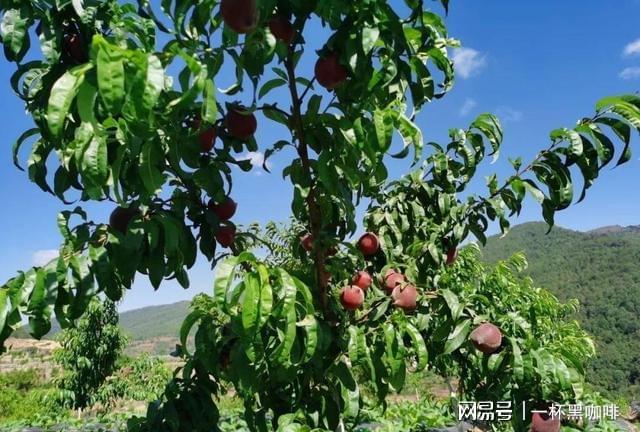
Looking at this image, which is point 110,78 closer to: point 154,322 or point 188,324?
point 188,324

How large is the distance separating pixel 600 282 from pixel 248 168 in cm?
6716

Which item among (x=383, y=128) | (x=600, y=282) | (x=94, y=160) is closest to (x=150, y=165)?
(x=94, y=160)

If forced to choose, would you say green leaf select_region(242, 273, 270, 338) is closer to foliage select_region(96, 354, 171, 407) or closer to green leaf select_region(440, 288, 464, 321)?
green leaf select_region(440, 288, 464, 321)

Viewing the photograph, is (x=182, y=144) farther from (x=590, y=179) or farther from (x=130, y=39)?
(x=590, y=179)

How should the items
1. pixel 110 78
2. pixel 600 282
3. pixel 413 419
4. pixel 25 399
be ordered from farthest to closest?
pixel 600 282, pixel 25 399, pixel 413 419, pixel 110 78

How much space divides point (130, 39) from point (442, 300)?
1040 mm

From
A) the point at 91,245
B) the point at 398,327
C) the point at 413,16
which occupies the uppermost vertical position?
the point at 413,16

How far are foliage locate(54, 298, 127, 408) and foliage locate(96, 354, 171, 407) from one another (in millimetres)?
258

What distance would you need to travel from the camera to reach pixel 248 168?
142 centimetres

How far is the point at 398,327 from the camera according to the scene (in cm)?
129

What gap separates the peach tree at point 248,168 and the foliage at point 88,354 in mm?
7553

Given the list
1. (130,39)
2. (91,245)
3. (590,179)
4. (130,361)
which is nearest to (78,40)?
(130,39)

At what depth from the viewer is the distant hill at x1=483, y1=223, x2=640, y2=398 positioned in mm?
39750

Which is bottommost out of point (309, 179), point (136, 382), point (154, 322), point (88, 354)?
point (154, 322)
